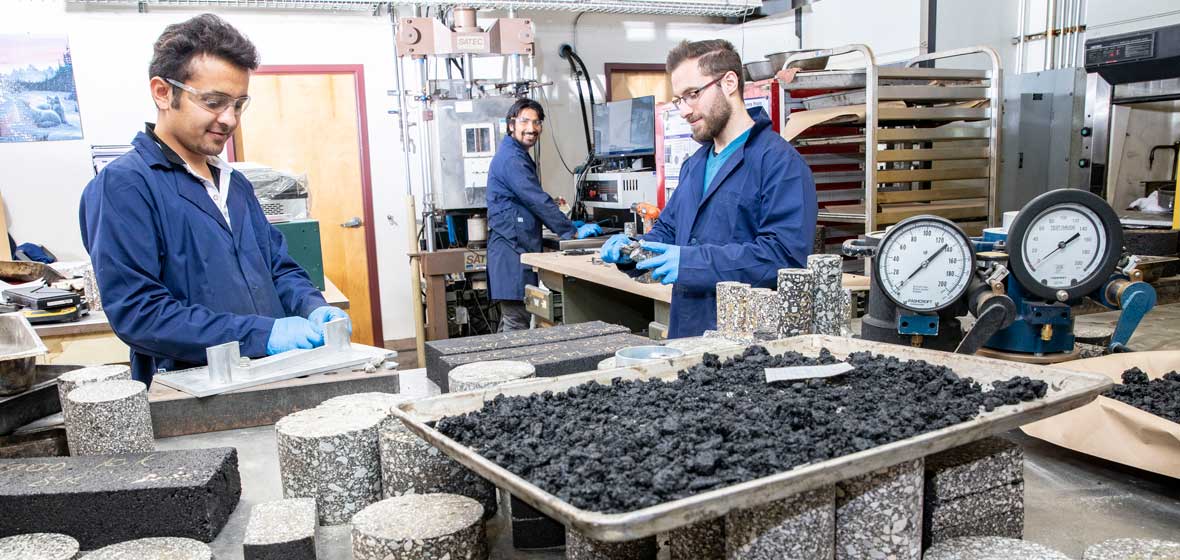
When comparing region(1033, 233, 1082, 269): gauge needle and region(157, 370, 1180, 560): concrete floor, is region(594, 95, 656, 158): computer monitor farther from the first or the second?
region(157, 370, 1180, 560): concrete floor

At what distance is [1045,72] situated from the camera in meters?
4.21

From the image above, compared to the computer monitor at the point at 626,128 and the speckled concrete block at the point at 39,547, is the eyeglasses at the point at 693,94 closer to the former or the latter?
the speckled concrete block at the point at 39,547

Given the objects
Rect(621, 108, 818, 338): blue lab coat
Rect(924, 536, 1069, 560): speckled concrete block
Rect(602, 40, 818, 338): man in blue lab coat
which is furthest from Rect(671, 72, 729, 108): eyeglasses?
Rect(924, 536, 1069, 560): speckled concrete block

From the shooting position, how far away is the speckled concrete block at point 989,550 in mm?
904

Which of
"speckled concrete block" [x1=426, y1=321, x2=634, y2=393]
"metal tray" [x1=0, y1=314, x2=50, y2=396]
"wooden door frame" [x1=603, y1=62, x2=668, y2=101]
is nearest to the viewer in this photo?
"metal tray" [x1=0, y1=314, x2=50, y2=396]

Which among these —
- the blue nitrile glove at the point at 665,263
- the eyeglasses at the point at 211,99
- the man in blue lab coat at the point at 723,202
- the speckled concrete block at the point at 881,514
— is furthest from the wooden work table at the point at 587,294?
the speckled concrete block at the point at 881,514

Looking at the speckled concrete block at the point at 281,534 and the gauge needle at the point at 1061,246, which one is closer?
the speckled concrete block at the point at 281,534

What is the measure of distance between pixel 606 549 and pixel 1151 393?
3.34 feet

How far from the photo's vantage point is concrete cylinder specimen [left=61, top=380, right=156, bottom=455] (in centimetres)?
128

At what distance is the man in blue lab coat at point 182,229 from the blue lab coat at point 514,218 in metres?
2.54

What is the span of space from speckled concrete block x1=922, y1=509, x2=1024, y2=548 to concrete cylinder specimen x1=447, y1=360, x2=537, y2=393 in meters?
0.66

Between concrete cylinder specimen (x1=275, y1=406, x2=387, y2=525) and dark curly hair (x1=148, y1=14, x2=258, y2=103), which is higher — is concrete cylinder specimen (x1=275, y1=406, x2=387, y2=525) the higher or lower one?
the lower one

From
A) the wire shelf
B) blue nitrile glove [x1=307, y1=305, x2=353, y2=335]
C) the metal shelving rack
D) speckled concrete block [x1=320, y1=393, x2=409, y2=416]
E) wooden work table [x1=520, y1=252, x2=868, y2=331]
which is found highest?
the wire shelf

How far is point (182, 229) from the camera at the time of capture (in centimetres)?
180
